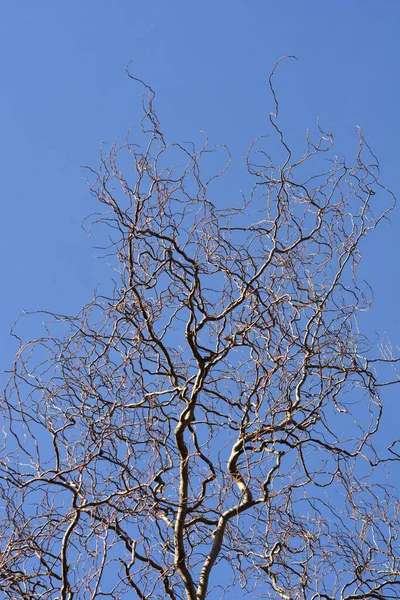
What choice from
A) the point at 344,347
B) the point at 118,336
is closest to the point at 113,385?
the point at 118,336

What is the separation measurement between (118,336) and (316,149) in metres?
1.48

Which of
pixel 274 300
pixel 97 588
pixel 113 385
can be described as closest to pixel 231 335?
pixel 274 300

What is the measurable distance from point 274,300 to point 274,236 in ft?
1.13

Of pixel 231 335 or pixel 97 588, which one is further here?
pixel 231 335

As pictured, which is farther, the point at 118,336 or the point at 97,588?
the point at 118,336

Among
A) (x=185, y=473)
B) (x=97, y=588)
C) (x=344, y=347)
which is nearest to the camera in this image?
(x=97, y=588)

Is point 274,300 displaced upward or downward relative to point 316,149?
downward

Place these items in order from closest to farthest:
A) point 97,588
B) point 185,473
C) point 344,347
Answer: point 97,588, point 185,473, point 344,347

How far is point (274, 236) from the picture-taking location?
511cm

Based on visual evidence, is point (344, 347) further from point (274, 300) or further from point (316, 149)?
point (316, 149)

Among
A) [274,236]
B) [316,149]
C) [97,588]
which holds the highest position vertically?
[316,149]

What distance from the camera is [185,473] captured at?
4914 mm

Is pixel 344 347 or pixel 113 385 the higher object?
pixel 344 347

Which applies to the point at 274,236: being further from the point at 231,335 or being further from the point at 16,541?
the point at 16,541
